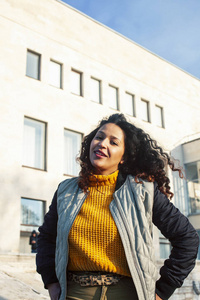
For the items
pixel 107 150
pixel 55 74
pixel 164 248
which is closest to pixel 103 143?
pixel 107 150

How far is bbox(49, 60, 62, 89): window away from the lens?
19.1m

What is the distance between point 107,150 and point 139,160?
0.27 metres

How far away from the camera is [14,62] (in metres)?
17.6

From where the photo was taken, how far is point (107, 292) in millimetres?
2221

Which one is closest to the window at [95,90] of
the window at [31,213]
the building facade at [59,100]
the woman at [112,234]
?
the building facade at [59,100]

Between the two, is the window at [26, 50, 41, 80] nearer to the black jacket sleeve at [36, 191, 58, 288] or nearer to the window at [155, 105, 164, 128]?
the window at [155, 105, 164, 128]

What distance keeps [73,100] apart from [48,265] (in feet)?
56.5

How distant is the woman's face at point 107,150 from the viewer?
2689mm

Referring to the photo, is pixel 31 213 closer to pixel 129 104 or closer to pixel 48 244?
pixel 129 104

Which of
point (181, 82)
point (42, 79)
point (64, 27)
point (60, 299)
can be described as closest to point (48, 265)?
point (60, 299)

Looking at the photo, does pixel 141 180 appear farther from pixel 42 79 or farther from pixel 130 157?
pixel 42 79

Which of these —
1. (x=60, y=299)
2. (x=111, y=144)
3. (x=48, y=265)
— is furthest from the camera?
(x=111, y=144)

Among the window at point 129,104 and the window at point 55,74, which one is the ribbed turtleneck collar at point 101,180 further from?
the window at point 129,104

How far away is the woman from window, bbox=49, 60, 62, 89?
1677cm
